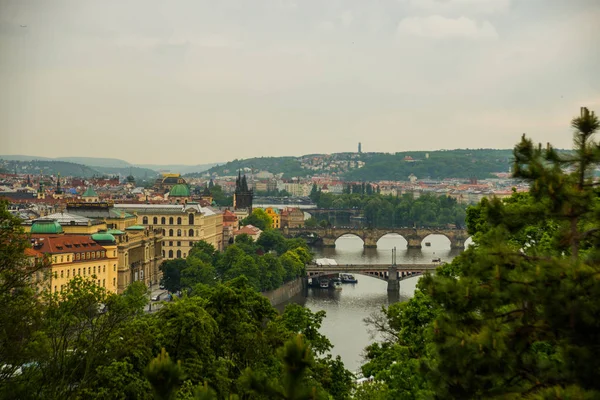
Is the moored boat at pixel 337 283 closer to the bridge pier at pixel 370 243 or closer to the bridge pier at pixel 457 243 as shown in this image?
the bridge pier at pixel 370 243

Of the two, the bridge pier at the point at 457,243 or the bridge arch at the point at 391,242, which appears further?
the bridge arch at the point at 391,242

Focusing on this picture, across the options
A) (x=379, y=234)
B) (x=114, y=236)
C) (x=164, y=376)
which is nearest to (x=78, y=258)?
(x=114, y=236)

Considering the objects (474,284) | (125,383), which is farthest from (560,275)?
(125,383)

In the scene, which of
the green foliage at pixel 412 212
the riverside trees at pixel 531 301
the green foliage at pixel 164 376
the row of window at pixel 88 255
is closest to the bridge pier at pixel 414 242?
the green foliage at pixel 412 212

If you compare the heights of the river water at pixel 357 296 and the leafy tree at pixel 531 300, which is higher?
the leafy tree at pixel 531 300

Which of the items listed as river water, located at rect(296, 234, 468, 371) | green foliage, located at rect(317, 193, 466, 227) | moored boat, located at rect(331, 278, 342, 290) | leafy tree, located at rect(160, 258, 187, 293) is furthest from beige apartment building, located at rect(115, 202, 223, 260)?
green foliage, located at rect(317, 193, 466, 227)

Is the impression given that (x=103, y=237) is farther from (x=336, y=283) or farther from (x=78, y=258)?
(x=336, y=283)
